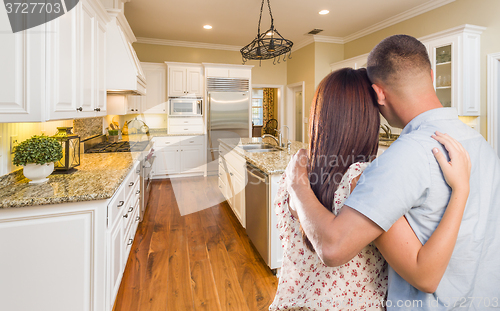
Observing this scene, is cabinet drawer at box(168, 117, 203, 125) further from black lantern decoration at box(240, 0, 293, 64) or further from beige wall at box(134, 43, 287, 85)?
black lantern decoration at box(240, 0, 293, 64)

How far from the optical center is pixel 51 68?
151 centimetres

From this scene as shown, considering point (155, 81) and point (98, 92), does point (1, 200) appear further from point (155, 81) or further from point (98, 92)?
point (155, 81)

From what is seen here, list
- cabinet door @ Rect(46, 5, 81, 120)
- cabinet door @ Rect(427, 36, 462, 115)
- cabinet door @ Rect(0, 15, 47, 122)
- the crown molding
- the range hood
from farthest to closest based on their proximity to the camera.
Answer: the crown molding, cabinet door @ Rect(427, 36, 462, 115), the range hood, cabinet door @ Rect(46, 5, 81, 120), cabinet door @ Rect(0, 15, 47, 122)

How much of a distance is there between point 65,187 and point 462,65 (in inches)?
168

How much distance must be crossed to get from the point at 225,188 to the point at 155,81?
3.23 metres

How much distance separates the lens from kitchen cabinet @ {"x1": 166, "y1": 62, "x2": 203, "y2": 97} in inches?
220

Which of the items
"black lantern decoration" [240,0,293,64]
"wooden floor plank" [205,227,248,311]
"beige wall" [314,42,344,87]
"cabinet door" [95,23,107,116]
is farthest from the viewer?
"beige wall" [314,42,344,87]

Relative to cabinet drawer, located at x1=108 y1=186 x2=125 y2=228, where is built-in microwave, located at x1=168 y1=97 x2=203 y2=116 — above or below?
above

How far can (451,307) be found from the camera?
0.63 metres

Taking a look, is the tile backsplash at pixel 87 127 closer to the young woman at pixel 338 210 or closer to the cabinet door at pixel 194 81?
the cabinet door at pixel 194 81

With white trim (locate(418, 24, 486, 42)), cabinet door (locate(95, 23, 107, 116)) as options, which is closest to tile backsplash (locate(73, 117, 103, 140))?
cabinet door (locate(95, 23, 107, 116))

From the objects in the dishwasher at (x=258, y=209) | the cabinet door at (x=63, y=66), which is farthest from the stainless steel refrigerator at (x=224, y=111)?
the cabinet door at (x=63, y=66)

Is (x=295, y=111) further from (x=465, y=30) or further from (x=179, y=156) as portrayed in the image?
(x=465, y=30)

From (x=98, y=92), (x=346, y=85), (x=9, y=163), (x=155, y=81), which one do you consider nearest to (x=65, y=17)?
(x=98, y=92)
